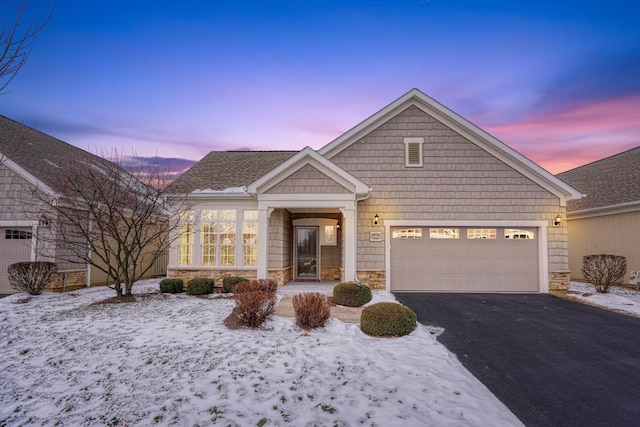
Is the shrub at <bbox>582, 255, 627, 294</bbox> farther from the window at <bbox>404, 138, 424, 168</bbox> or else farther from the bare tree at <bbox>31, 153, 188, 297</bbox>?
the bare tree at <bbox>31, 153, 188, 297</bbox>

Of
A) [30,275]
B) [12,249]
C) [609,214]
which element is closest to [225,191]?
[30,275]

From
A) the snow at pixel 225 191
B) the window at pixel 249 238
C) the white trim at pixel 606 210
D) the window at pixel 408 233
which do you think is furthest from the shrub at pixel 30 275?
the white trim at pixel 606 210

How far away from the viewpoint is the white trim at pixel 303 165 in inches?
400

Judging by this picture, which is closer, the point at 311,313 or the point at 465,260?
the point at 311,313

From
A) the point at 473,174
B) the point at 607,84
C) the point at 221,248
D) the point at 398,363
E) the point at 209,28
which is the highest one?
the point at 209,28

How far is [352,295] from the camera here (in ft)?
27.5

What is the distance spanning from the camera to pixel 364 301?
849 cm

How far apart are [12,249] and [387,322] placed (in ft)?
43.2

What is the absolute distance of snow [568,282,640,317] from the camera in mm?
8827

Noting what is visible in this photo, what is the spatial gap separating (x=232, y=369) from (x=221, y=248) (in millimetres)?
7839

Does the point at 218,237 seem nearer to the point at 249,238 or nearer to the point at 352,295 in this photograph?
the point at 249,238

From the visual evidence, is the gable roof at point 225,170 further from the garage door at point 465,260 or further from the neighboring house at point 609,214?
the neighboring house at point 609,214

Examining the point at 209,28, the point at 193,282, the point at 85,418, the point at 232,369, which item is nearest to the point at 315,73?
the point at 209,28

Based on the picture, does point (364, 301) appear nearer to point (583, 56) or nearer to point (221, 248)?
point (221, 248)
